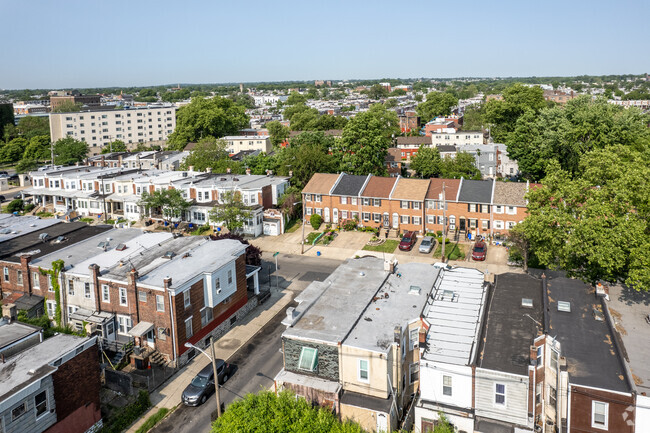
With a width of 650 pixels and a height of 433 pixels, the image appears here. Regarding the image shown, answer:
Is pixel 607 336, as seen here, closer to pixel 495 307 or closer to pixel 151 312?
pixel 495 307

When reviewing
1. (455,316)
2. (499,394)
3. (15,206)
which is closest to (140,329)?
(455,316)

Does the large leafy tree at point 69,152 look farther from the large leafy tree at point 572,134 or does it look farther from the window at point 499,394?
the window at point 499,394

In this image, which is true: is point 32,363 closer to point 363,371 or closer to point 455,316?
point 363,371

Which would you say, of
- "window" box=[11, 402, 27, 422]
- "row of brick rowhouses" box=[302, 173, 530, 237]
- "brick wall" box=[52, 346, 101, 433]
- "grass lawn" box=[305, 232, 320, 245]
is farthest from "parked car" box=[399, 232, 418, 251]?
"window" box=[11, 402, 27, 422]

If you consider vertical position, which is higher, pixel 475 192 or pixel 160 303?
pixel 475 192

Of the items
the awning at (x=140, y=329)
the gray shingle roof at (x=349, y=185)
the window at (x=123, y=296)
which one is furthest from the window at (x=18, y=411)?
the gray shingle roof at (x=349, y=185)

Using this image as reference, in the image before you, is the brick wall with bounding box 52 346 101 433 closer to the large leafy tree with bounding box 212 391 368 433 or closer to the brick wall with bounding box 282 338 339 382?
the large leafy tree with bounding box 212 391 368 433
